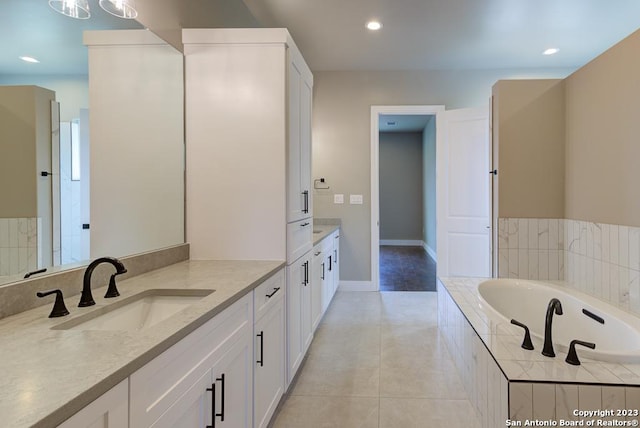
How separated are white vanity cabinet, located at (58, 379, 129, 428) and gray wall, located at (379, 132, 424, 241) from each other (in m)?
8.37

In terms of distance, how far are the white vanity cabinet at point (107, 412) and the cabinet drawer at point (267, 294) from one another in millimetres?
784

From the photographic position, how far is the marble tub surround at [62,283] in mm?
1054

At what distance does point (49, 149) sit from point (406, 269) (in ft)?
17.8

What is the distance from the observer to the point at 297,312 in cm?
220

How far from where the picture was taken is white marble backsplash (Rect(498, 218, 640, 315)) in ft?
6.72

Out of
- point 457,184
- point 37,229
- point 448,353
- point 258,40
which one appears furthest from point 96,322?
point 457,184

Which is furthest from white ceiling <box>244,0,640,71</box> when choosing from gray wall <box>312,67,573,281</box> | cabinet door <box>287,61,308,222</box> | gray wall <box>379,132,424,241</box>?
gray wall <box>379,132,424,241</box>

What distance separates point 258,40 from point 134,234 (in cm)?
124

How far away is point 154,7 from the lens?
186 centimetres

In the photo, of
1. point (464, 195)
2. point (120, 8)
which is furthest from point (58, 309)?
point (464, 195)

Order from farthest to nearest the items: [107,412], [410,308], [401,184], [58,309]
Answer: [401,184] < [410,308] < [58,309] < [107,412]

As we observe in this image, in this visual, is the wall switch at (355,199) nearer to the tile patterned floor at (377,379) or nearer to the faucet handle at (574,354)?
the tile patterned floor at (377,379)

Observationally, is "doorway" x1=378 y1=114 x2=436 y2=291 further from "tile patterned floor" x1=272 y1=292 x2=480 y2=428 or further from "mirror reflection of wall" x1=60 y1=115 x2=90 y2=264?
"mirror reflection of wall" x1=60 y1=115 x2=90 y2=264

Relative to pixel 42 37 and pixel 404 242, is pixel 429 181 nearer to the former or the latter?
pixel 404 242
